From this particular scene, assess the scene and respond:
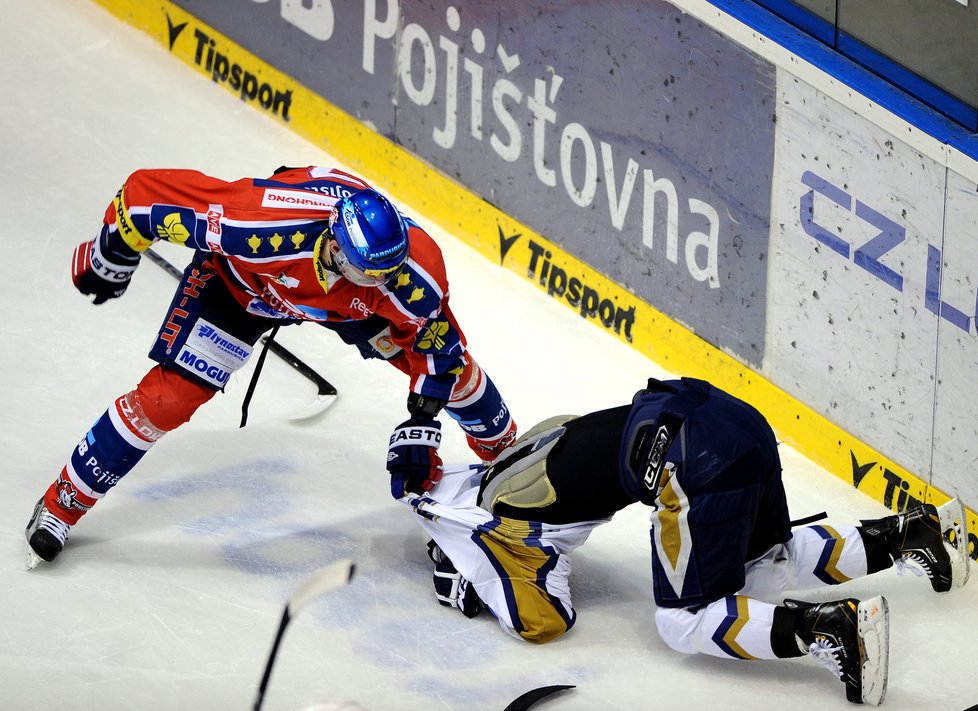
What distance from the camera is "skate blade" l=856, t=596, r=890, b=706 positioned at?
3.45 meters

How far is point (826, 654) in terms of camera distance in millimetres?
3508

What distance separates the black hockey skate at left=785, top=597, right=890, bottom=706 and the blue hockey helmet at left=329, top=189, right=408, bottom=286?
1303 millimetres

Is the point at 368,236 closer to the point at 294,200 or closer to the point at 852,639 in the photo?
the point at 294,200

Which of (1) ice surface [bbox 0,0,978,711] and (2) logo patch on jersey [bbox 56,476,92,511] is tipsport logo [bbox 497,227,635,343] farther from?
(2) logo patch on jersey [bbox 56,476,92,511]

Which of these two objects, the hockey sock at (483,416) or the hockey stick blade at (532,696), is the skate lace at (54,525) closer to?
the hockey sock at (483,416)

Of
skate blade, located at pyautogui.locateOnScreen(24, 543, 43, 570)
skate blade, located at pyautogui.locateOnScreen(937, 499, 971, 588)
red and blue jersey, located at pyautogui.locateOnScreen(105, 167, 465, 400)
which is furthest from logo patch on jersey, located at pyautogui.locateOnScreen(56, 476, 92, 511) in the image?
skate blade, located at pyautogui.locateOnScreen(937, 499, 971, 588)

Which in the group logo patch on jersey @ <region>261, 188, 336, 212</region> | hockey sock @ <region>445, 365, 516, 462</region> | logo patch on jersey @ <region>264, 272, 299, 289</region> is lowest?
hockey sock @ <region>445, 365, 516, 462</region>

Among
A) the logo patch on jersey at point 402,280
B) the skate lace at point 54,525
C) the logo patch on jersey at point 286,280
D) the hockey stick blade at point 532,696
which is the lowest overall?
the hockey stick blade at point 532,696

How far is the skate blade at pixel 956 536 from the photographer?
155 inches

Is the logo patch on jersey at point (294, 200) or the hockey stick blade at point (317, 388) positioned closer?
the logo patch on jersey at point (294, 200)

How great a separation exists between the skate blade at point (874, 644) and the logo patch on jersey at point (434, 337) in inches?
50.5

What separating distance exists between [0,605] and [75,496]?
36cm

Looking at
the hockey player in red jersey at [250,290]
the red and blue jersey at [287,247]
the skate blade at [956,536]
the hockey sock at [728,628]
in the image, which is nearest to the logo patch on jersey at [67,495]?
the hockey player in red jersey at [250,290]

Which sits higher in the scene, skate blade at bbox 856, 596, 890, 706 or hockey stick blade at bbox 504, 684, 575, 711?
skate blade at bbox 856, 596, 890, 706
